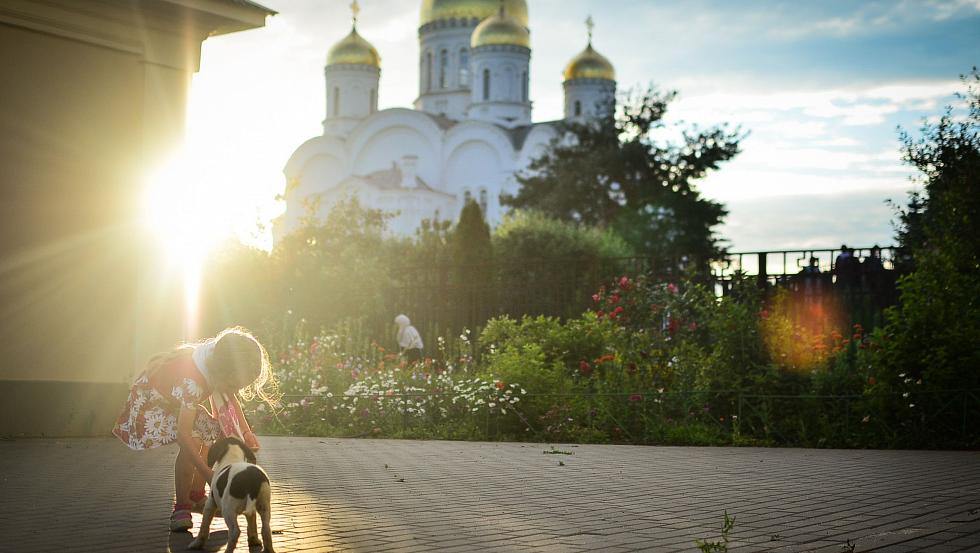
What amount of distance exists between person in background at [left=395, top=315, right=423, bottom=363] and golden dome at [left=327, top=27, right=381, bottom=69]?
6040cm

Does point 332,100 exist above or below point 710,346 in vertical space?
above

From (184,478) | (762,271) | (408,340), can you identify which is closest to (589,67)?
(408,340)

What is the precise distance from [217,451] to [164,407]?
73 cm

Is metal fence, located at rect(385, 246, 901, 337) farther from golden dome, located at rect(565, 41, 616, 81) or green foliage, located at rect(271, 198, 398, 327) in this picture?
golden dome, located at rect(565, 41, 616, 81)

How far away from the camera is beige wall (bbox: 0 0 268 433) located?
38.3ft

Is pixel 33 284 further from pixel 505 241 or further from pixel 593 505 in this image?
pixel 505 241

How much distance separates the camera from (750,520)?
20.6 ft

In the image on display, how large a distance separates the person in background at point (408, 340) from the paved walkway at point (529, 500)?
31.2 ft

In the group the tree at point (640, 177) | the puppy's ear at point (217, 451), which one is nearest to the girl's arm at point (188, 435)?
the puppy's ear at point (217, 451)

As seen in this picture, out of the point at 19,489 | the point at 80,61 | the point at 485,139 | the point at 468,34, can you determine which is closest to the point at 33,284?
the point at 80,61

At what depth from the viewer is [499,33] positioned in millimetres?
73062

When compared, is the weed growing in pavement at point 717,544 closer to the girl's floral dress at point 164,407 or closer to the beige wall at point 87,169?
the girl's floral dress at point 164,407

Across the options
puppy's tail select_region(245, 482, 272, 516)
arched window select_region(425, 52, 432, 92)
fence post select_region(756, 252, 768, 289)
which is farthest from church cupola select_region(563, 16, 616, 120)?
puppy's tail select_region(245, 482, 272, 516)

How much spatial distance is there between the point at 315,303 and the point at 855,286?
13548 mm
